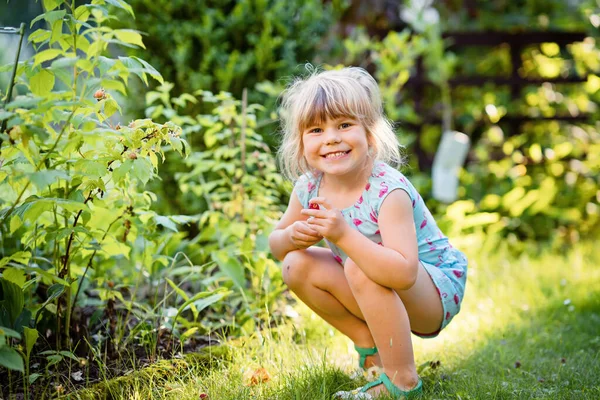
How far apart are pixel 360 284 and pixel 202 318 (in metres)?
1.04

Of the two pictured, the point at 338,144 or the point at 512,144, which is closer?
the point at 338,144

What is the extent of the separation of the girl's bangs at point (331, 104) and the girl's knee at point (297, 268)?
43 centimetres

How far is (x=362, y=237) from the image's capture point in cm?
192

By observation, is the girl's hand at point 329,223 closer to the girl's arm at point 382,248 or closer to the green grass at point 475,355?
the girl's arm at point 382,248

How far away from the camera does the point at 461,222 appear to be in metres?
4.37

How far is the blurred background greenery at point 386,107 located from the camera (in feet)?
9.47

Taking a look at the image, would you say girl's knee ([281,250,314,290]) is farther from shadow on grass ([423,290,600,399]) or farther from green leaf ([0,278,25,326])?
green leaf ([0,278,25,326])

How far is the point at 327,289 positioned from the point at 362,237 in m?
0.35

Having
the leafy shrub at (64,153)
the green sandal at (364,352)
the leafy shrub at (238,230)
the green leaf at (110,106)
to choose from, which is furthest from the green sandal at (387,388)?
the green leaf at (110,106)

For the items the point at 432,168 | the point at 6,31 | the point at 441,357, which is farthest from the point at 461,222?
the point at 6,31

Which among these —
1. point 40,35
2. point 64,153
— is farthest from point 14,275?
point 40,35

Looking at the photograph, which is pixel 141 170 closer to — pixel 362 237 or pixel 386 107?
pixel 362 237

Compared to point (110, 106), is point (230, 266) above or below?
below

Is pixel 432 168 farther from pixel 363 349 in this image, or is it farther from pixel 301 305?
pixel 363 349
